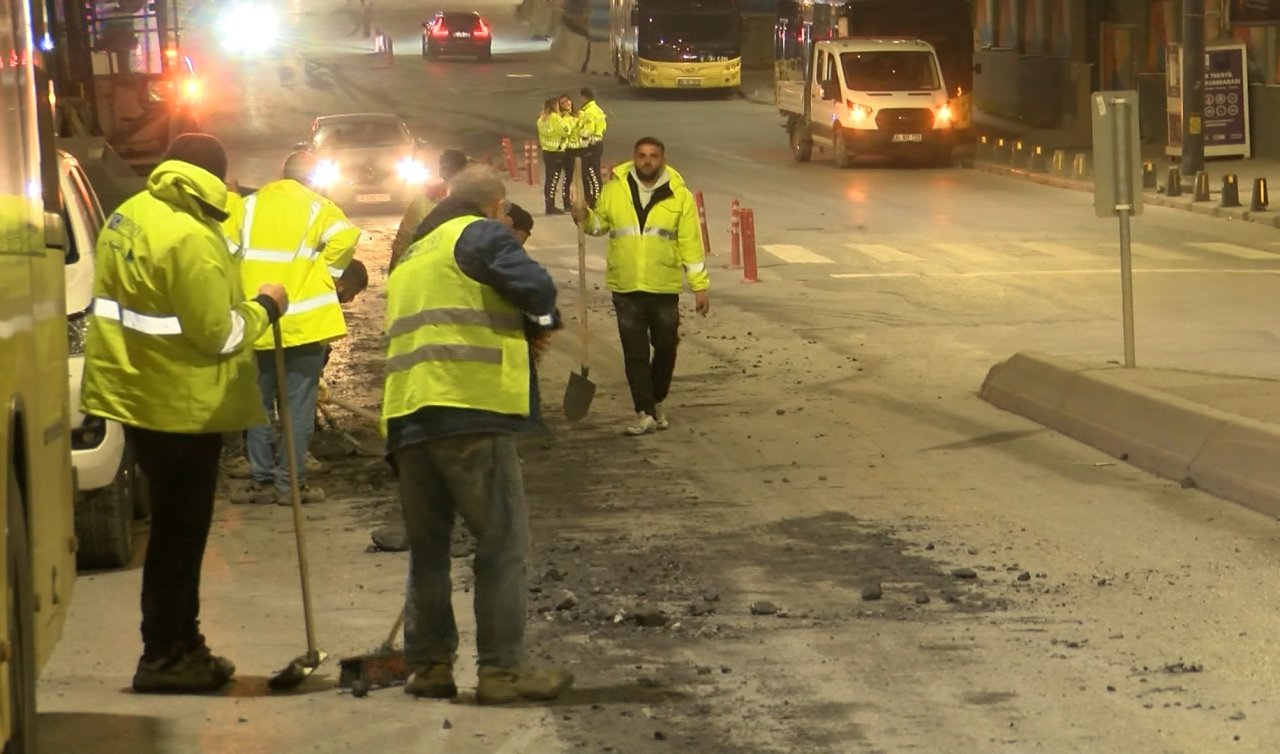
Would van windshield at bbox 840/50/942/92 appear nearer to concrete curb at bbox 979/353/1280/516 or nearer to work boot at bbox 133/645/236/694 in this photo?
concrete curb at bbox 979/353/1280/516

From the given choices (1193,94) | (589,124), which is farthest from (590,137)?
(1193,94)

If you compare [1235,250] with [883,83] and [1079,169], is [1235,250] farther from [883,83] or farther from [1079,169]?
[883,83]

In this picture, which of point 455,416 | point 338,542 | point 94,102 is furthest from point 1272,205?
point 455,416

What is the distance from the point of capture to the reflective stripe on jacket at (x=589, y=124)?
30672 millimetres

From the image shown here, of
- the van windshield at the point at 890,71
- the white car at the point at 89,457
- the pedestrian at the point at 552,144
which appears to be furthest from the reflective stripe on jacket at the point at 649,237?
the van windshield at the point at 890,71

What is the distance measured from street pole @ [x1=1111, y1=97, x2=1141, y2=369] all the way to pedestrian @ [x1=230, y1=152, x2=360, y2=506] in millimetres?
5204

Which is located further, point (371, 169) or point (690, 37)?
point (690, 37)

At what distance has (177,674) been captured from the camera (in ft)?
25.7

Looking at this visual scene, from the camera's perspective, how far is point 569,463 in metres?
13.2

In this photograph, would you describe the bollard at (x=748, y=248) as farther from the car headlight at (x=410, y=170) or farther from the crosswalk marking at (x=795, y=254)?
the car headlight at (x=410, y=170)

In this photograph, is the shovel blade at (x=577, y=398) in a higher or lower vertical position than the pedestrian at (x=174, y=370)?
lower

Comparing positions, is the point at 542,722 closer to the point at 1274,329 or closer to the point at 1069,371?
the point at 1069,371

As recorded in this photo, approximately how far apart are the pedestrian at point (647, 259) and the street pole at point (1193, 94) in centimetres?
1905

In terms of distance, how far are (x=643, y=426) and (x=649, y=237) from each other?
120cm
